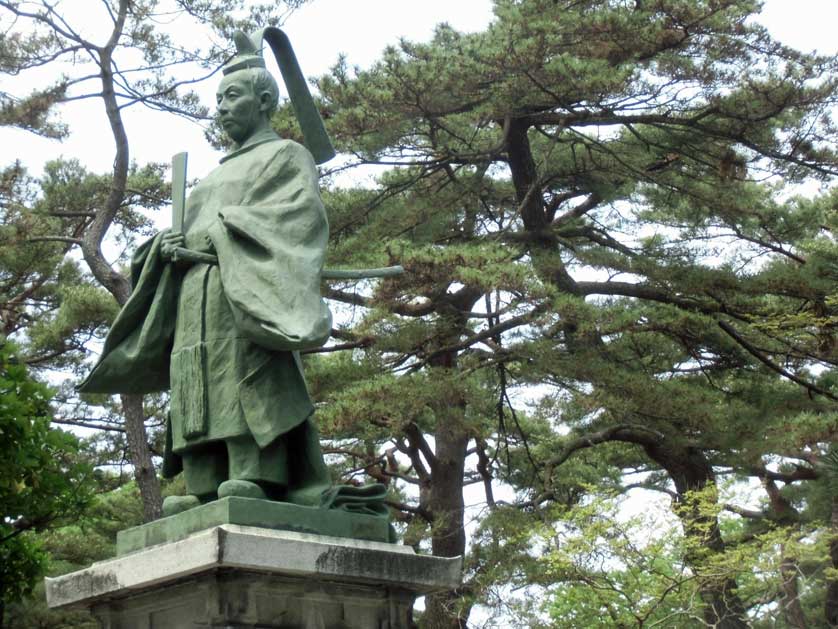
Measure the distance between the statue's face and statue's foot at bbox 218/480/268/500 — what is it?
1.56 meters

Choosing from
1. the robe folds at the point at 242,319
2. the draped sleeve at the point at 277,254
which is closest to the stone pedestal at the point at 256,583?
the robe folds at the point at 242,319

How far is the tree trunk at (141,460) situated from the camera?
1171 centimetres

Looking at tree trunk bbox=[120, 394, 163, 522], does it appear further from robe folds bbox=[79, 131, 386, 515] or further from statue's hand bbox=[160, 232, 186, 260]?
statue's hand bbox=[160, 232, 186, 260]

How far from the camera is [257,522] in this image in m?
4.06

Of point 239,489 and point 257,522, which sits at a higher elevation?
point 239,489

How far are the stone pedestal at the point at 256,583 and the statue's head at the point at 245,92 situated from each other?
177 centimetres

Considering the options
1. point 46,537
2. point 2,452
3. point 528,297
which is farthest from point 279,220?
point 46,537

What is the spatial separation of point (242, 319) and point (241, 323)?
0.02 meters

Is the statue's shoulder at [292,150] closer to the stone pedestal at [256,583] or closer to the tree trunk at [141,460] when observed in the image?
the stone pedestal at [256,583]

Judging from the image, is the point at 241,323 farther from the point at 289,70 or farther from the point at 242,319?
the point at 289,70

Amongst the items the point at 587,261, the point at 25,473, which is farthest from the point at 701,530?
the point at 25,473

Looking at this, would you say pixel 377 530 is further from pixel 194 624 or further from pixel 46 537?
pixel 46 537

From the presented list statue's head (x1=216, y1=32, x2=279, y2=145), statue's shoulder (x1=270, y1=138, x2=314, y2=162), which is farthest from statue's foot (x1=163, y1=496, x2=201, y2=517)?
statue's head (x1=216, y1=32, x2=279, y2=145)

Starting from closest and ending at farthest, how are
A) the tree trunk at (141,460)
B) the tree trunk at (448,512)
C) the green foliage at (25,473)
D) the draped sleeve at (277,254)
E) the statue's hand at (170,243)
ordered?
the draped sleeve at (277,254) < the statue's hand at (170,243) < the green foliage at (25,473) < the tree trunk at (141,460) < the tree trunk at (448,512)
